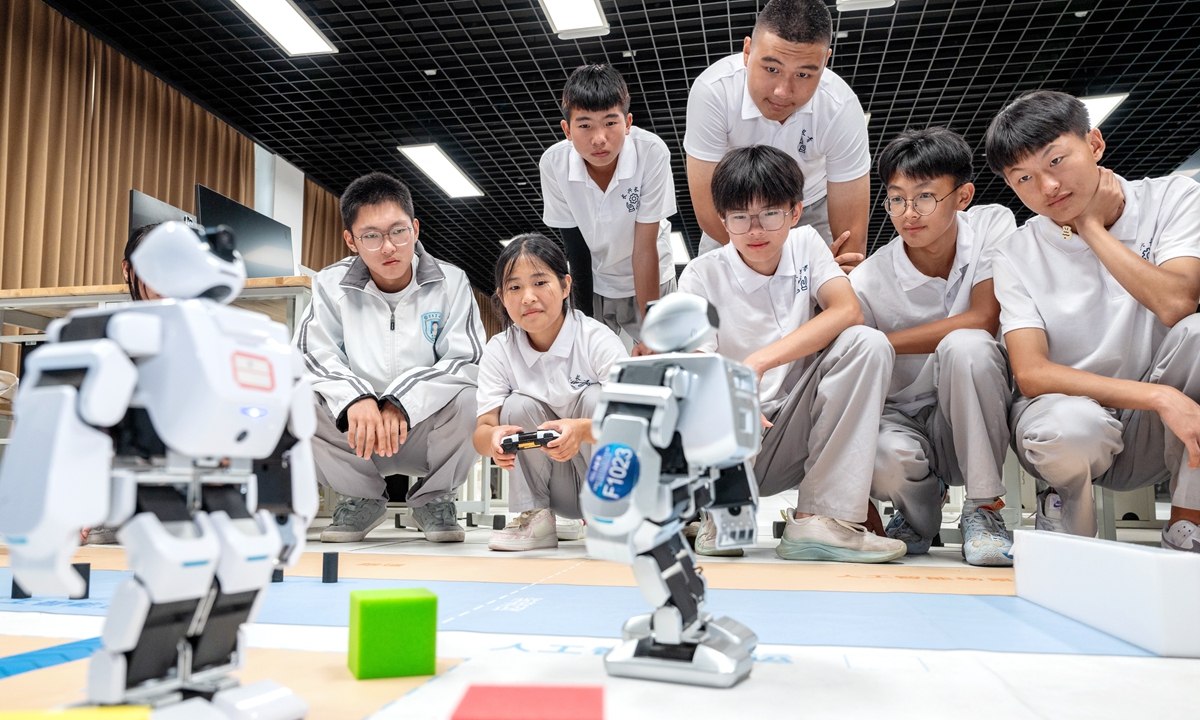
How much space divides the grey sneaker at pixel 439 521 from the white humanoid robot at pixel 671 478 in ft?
6.17

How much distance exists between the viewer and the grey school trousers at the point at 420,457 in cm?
274

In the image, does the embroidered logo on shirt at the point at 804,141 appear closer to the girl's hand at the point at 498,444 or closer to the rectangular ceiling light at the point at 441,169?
the girl's hand at the point at 498,444

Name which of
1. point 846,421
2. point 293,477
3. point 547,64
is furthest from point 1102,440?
point 547,64

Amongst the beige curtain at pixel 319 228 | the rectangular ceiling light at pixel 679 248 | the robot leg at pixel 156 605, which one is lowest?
the robot leg at pixel 156 605

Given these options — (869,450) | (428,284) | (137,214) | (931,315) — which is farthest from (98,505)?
(137,214)

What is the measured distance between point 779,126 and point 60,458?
2.38 meters

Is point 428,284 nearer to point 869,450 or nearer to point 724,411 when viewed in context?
point 869,450

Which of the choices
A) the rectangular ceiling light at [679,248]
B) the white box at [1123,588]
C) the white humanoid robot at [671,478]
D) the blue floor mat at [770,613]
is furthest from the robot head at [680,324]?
the rectangular ceiling light at [679,248]

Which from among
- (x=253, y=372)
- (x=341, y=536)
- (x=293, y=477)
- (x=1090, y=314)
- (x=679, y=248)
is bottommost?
(x=341, y=536)

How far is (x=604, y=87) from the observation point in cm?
263

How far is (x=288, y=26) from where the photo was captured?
5074mm

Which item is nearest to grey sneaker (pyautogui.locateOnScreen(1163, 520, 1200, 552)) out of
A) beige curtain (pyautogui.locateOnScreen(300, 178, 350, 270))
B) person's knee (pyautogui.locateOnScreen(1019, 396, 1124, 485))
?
person's knee (pyautogui.locateOnScreen(1019, 396, 1124, 485))

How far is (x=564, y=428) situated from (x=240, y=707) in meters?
1.42

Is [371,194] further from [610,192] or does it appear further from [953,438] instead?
[953,438]
